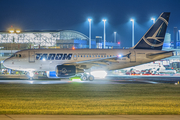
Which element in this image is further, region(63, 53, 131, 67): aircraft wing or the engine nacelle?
region(63, 53, 131, 67): aircraft wing

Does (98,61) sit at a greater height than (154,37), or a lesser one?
lesser

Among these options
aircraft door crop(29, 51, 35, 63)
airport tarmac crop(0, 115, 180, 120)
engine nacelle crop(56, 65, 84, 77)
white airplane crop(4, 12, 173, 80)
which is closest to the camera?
airport tarmac crop(0, 115, 180, 120)

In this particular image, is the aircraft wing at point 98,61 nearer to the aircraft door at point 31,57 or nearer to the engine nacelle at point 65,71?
the engine nacelle at point 65,71

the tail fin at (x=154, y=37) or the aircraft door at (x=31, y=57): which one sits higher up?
the tail fin at (x=154, y=37)

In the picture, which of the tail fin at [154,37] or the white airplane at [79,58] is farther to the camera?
the tail fin at [154,37]

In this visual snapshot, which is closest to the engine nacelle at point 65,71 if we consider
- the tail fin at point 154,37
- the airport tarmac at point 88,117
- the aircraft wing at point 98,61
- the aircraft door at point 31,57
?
the aircraft wing at point 98,61

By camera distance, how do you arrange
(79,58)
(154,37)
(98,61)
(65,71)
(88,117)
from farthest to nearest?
(154,37)
(79,58)
(98,61)
(65,71)
(88,117)

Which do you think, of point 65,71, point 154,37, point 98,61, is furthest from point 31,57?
point 154,37

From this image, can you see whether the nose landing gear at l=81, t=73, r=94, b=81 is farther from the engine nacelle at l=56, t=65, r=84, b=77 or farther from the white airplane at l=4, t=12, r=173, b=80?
the engine nacelle at l=56, t=65, r=84, b=77

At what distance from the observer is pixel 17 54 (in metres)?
36.5

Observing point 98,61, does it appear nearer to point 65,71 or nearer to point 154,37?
point 65,71

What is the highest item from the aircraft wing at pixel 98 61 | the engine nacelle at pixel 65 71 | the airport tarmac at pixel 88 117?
the aircraft wing at pixel 98 61

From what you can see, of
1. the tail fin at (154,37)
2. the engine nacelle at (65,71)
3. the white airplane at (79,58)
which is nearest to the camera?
the engine nacelle at (65,71)

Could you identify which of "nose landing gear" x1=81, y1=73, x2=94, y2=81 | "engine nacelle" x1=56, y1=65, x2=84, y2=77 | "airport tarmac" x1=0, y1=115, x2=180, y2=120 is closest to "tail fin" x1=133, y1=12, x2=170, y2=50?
"nose landing gear" x1=81, y1=73, x2=94, y2=81
